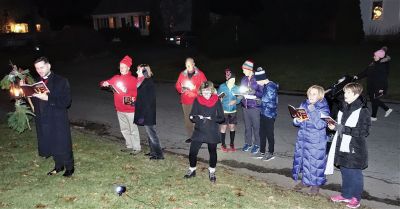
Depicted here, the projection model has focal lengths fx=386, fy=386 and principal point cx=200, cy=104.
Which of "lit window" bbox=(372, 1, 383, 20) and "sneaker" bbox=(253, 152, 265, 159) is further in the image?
"lit window" bbox=(372, 1, 383, 20)

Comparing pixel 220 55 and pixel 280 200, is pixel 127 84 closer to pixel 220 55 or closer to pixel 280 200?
pixel 280 200

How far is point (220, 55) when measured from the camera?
2573 cm

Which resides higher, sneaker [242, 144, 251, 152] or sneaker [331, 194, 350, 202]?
sneaker [242, 144, 251, 152]

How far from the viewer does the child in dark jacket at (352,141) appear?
555 centimetres

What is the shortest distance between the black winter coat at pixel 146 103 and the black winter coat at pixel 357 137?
348 centimetres

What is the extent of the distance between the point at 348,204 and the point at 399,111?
7.40m

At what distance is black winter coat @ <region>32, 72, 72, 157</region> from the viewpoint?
623 cm

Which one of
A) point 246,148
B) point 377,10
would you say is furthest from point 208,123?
point 377,10

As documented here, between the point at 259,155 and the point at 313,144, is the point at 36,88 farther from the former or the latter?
the point at 259,155

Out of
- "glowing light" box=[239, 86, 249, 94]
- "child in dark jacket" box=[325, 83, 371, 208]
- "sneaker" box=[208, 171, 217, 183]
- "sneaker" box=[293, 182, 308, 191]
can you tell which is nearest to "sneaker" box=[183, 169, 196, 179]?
"sneaker" box=[208, 171, 217, 183]

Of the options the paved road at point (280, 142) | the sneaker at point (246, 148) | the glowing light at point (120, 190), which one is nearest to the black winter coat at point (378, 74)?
the paved road at point (280, 142)

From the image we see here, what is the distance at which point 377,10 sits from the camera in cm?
3017

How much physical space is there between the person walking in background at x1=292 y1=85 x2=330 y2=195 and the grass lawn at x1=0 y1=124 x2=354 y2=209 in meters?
0.32

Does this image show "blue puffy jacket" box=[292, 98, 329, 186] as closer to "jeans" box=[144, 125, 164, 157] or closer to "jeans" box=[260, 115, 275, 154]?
"jeans" box=[260, 115, 275, 154]
